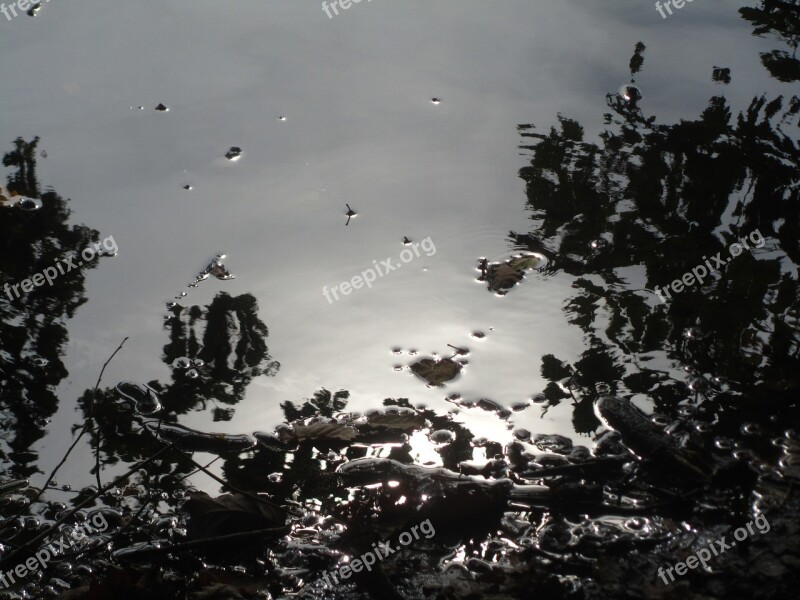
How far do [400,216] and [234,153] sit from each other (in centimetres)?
107

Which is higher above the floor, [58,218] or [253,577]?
[58,218]

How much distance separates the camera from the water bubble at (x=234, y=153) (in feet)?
11.6

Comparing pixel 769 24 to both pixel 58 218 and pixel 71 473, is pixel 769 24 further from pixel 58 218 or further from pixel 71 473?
pixel 71 473

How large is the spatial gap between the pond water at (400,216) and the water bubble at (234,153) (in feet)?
0.09

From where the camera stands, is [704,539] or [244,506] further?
[244,506]

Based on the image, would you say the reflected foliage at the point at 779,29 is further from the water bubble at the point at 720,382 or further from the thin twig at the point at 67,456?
the thin twig at the point at 67,456

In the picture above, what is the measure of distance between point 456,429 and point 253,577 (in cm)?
78

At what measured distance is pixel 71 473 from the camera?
6.59ft

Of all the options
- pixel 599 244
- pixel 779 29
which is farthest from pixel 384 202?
pixel 779 29

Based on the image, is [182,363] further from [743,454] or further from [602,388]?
[743,454]

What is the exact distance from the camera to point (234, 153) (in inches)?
141

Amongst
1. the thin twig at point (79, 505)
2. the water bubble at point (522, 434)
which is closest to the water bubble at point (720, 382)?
the water bubble at point (522, 434)

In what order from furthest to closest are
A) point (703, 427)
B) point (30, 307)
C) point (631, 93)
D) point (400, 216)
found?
1. point (631, 93)
2. point (400, 216)
3. point (30, 307)
4. point (703, 427)

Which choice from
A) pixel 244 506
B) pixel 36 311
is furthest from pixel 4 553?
pixel 36 311
